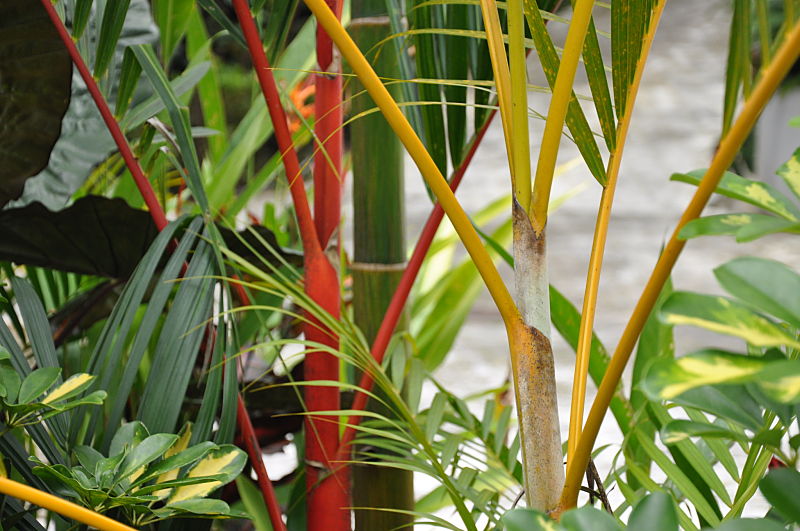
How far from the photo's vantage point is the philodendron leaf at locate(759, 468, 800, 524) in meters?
0.21

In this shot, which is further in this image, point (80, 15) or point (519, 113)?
point (80, 15)

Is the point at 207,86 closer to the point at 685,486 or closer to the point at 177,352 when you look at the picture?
the point at 177,352

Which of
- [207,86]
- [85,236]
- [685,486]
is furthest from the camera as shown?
[207,86]

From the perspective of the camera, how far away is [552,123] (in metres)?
0.27

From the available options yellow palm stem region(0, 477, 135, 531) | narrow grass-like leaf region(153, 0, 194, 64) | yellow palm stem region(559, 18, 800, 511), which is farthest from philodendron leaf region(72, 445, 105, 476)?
narrow grass-like leaf region(153, 0, 194, 64)

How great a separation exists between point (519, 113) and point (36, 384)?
0.75 feet

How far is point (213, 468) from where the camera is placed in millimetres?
347

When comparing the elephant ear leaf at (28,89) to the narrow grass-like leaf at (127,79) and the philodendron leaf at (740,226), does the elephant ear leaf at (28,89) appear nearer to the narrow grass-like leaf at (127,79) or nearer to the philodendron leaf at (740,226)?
the narrow grass-like leaf at (127,79)

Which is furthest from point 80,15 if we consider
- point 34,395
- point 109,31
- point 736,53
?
point 736,53

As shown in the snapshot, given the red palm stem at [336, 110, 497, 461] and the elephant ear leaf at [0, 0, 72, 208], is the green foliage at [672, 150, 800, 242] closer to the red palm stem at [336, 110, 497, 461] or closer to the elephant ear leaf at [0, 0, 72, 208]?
the red palm stem at [336, 110, 497, 461]

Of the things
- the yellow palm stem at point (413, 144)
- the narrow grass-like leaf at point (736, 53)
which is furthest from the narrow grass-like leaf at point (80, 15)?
the narrow grass-like leaf at point (736, 53)

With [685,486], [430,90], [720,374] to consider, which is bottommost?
[685,486]

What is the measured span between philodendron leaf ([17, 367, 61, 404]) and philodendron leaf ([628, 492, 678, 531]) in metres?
0.24

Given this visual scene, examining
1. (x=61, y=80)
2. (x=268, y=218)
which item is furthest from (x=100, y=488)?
(x=268, y=218)
